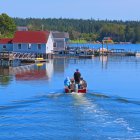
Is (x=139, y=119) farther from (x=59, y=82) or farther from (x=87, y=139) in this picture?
(x=59, y=82)

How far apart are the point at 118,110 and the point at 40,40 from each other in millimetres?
70284

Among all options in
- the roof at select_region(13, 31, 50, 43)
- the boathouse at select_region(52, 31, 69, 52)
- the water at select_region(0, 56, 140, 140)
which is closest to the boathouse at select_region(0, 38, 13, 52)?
the roof at select_region(13, 31, 50, 43)

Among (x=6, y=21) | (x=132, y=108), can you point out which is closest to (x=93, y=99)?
(x=132, y=108)

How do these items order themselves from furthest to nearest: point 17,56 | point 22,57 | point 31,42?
point 31,42
point 22,57
point 17,56

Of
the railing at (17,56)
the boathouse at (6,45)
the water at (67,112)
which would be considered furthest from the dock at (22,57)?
the water at (67,112)

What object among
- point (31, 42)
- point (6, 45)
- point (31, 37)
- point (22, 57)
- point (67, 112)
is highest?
point (31, 37)

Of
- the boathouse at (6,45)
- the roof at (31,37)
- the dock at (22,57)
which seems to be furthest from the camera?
the boathouse at (6,45)

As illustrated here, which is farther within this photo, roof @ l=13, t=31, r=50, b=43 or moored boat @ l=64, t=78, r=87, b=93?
roof @ l=13, t=31, r=50, b=43

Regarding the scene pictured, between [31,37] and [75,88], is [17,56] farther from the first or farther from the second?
[75,88]

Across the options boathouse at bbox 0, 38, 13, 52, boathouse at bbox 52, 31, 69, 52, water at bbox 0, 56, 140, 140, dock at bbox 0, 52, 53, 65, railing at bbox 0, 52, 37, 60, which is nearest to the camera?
water at bbox 0, 56, 140, 140

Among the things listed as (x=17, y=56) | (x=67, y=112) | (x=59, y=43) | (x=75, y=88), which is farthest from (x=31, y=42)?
(x=67, y=112)

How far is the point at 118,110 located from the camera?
3784 centimetres

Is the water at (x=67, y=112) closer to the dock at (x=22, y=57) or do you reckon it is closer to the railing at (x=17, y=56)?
the railing at (x=17, y=56)

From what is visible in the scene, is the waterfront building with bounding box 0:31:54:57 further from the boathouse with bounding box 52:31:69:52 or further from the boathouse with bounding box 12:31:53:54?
the boathouse with bounding box 52:31:69:52
